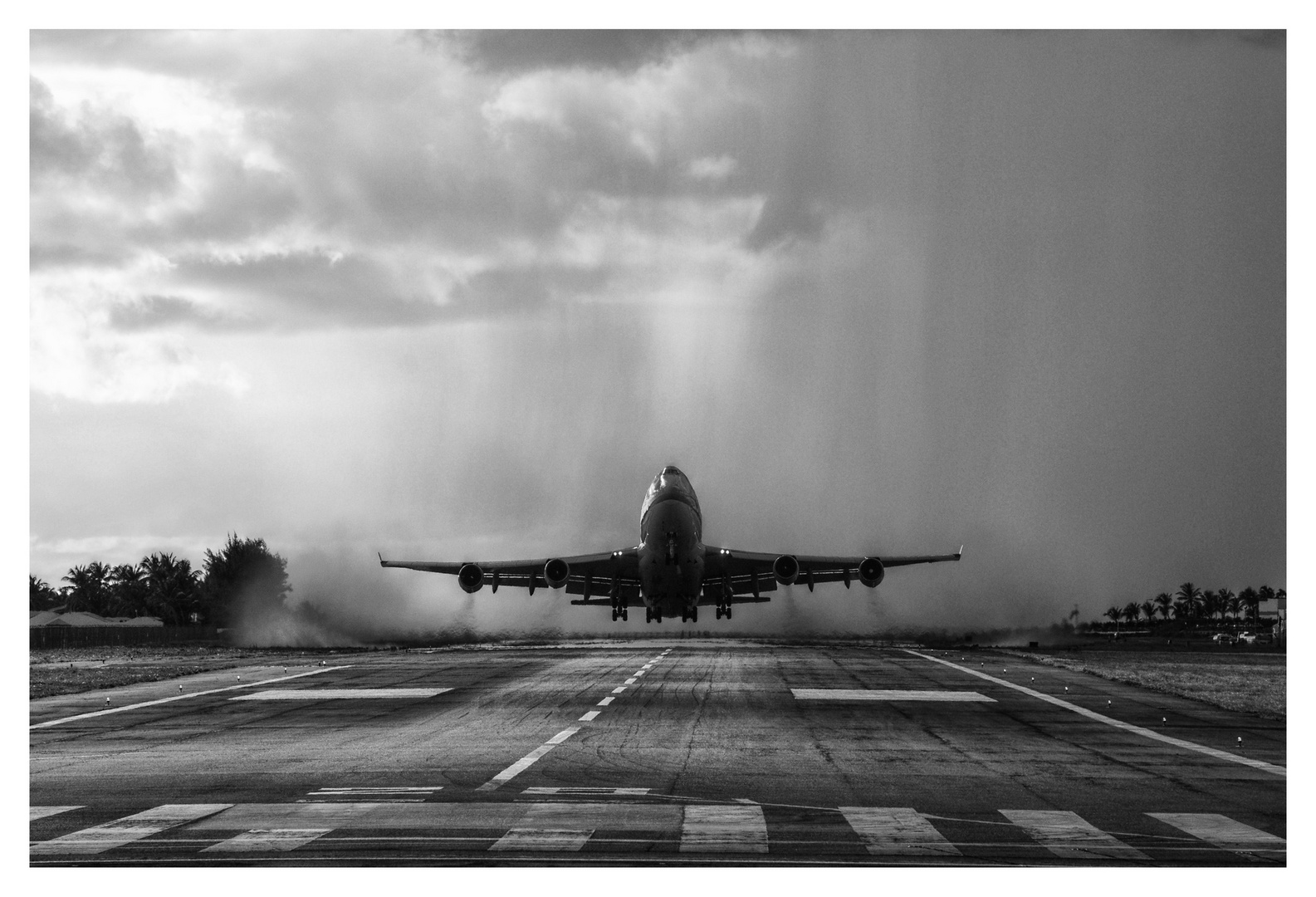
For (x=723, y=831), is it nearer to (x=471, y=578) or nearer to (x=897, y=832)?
(x=897, y=832)

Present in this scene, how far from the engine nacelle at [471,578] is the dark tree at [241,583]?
46461mm

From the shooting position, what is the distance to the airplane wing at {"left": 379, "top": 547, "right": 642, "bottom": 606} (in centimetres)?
5212

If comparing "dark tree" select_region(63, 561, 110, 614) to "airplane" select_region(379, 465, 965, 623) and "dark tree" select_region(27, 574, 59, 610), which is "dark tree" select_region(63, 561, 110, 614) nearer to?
"dark tree" select_region(27, 574, 59, 610)

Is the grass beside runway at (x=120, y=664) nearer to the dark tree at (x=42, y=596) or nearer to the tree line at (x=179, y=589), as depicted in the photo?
the tree line at (x=179, y=589)

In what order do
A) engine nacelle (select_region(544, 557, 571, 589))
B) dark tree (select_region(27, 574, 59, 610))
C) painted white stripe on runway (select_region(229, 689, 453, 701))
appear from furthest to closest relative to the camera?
dark tree (select_region(27, 574, 59, 610)), engine nacelle (select_region(544, 557, 571, 589)), painted white stripe on runway (select_region(229, 689, 453, 701))

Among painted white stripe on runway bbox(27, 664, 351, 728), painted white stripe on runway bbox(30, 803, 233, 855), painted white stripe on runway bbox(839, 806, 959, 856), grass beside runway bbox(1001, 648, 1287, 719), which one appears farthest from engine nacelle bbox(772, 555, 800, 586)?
painted white stripe on runway bbox(30, 803, 233, 855)

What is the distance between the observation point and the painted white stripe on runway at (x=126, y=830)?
13742mm

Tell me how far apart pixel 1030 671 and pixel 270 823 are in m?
43.4

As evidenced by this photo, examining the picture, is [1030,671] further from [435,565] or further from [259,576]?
[259,576]

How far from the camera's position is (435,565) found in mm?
58188

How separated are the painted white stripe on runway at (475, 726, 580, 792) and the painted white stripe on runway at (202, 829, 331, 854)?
12.7 feet

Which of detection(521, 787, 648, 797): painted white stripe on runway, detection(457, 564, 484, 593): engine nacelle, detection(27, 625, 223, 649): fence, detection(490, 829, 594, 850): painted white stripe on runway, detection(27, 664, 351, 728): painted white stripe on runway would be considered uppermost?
detection(457, 564, 484, 593): engine nacelle

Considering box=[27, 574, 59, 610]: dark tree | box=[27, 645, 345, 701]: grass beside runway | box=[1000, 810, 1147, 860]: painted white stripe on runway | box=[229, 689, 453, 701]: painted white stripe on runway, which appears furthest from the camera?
box=[27, 574, 59, 610]: dark tree

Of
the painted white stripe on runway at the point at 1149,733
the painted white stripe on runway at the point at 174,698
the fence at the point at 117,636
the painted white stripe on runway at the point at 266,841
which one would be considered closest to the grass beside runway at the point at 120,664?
the painted white stripe on runway at the point at 174,698
